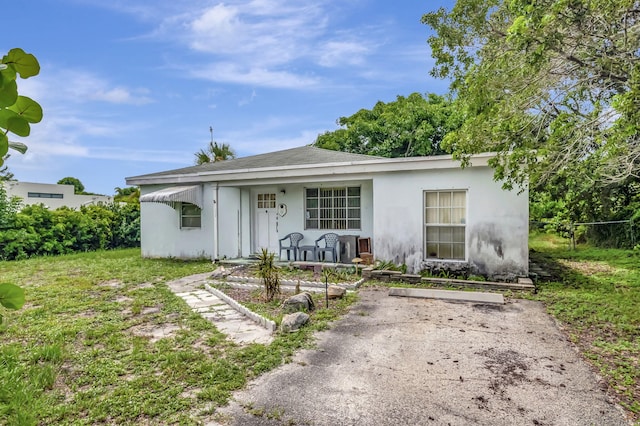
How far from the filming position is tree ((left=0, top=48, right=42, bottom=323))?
75cm

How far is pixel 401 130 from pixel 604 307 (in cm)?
1823

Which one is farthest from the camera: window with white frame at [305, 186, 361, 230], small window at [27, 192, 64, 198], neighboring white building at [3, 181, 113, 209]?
small window at [27, 192, 64, 198]

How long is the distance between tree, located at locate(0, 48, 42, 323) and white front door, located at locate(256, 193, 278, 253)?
11324mm

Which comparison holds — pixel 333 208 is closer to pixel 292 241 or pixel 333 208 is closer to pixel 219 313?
pixel 292 241

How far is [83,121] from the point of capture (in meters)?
13.9

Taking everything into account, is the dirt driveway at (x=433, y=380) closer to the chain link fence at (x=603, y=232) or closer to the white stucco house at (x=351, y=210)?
the white stucco house at (x=351, y=210)

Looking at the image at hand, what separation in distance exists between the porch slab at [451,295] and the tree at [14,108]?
726cm

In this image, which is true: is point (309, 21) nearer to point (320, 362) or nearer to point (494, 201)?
point (494, 201)

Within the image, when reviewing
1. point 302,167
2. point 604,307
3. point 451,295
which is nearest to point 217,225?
point 302,167

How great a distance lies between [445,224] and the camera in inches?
354

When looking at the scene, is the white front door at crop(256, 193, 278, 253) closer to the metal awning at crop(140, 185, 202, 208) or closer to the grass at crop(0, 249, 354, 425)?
the metal awning at crop(140, 185, 202, 208)

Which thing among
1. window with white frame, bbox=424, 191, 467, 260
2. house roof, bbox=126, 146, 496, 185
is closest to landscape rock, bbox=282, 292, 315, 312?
window with white frame, bbox=424, 191, 467, 260

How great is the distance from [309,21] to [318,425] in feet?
34.9

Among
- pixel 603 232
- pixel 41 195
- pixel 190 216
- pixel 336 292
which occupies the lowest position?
pixel 336 292
